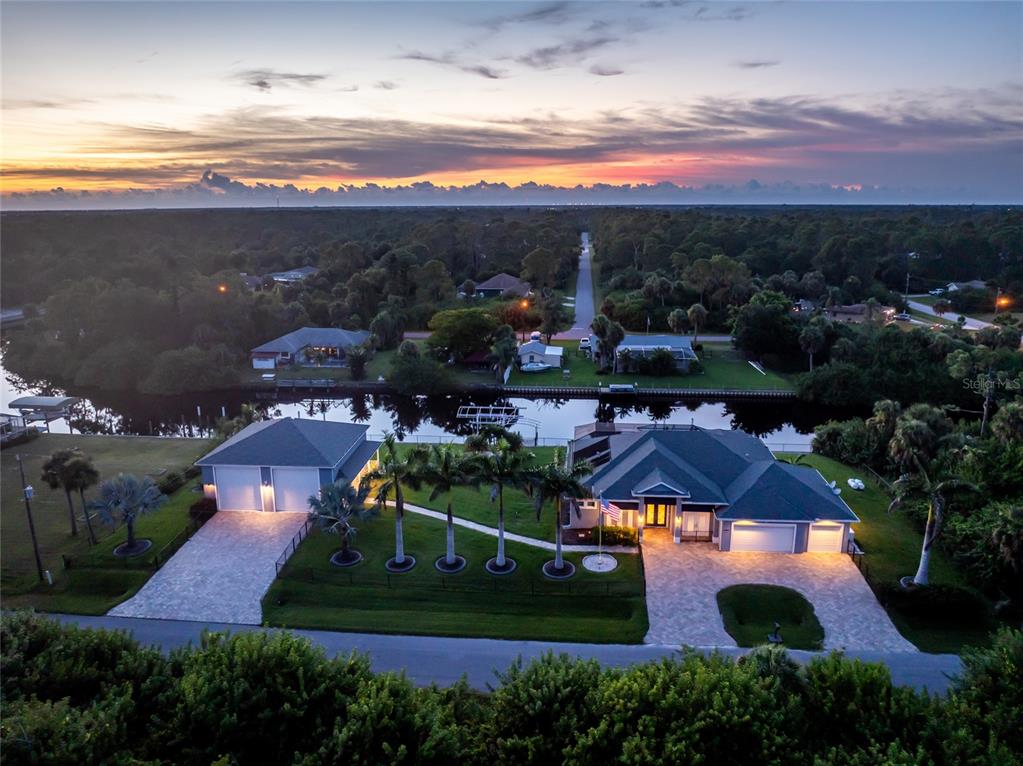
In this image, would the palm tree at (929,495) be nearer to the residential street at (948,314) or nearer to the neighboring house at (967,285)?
the residential street at (948,314)

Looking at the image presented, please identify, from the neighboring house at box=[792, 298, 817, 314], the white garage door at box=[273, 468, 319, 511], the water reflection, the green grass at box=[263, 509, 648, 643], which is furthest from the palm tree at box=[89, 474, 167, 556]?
the neighboring house at box=[792, 298, 817, 314]

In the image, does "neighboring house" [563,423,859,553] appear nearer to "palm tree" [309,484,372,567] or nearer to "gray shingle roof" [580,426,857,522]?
"gray shingle roof" [580,426,857,522]

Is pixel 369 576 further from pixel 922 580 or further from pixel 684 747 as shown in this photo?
pixel 922 580

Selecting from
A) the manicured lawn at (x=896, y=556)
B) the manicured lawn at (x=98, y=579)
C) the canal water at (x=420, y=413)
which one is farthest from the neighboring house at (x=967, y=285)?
the manicured lawn at (x=98, y=579)

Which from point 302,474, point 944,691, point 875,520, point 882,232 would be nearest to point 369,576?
point 302,474

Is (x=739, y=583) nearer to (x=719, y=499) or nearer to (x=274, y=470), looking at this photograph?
(x=719, y=499)
